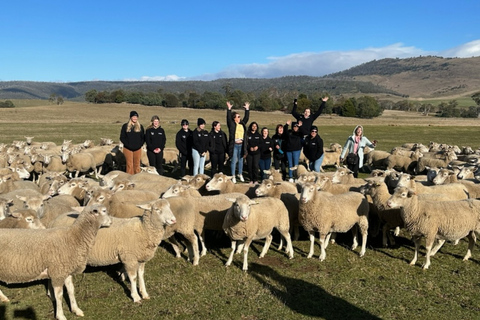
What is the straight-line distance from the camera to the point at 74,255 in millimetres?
5270

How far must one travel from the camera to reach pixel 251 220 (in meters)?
7.08

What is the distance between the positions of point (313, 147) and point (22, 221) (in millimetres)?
8568

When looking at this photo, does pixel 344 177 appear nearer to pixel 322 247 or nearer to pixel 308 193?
pixel 308 193

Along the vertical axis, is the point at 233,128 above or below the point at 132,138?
above

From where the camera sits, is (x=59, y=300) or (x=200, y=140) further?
(x=200, y=140)

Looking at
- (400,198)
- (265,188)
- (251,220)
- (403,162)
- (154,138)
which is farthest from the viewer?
(403,162)

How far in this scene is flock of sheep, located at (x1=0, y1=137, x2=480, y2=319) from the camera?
5.29 m

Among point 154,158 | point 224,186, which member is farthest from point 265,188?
point 154,158

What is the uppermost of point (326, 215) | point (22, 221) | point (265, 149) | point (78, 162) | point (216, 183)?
point (265, 149)

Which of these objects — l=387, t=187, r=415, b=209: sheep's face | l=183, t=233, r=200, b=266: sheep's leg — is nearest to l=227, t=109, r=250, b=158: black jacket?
l=183, t=233, r=200, b=266: sheep's leg

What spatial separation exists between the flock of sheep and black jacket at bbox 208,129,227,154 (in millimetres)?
2150

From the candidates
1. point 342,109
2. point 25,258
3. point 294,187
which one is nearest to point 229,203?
point 294,187

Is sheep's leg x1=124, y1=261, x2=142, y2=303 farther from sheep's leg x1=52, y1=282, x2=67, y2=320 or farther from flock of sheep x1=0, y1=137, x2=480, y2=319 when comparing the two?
sheep's leg x1=52, y1=282, x2=67, y2=320

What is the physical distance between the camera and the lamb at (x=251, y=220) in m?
6.88
